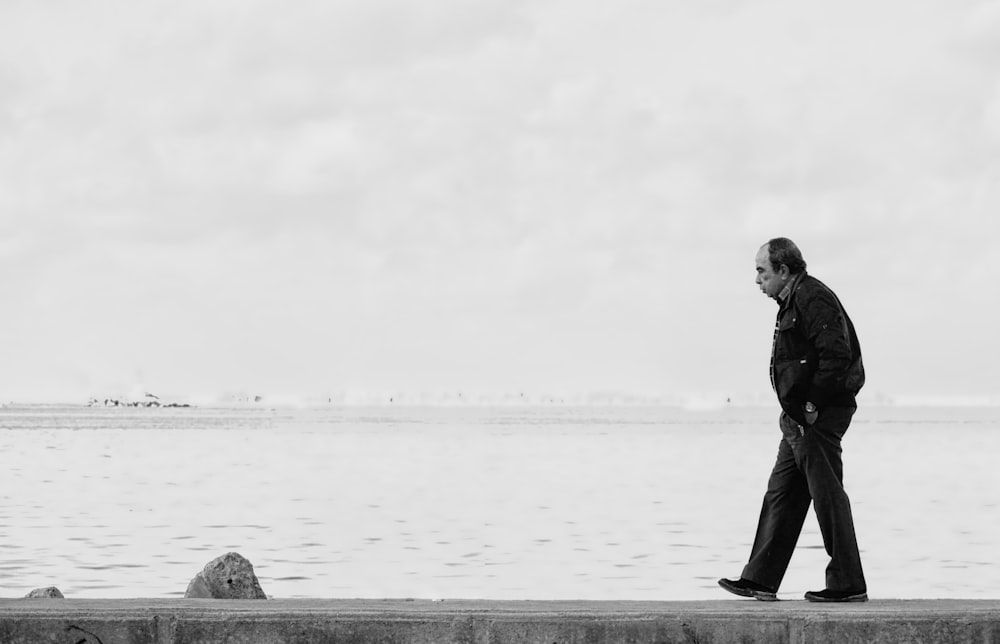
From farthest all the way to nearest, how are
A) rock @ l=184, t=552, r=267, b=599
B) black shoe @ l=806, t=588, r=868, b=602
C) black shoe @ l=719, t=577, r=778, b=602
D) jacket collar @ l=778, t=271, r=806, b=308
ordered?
1. rock @ l=184, t=552, r=267, b=599
2. black shoe @ l=719, t=577, r=778, b=602
3. jacket collar @ l=778, t=271, r=806, b=308
4. black shoe @ l=806, t=588, r=868, b=602

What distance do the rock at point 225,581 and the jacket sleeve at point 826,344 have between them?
445 cm

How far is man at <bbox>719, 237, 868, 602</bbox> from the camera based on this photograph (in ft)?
24.6

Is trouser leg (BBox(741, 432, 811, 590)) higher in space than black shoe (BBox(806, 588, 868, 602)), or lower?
higher

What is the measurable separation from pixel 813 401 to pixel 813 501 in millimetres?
549

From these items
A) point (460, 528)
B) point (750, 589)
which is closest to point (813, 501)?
point (750, 589)

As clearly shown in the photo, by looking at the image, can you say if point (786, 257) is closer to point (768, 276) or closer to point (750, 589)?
point (768, 276)

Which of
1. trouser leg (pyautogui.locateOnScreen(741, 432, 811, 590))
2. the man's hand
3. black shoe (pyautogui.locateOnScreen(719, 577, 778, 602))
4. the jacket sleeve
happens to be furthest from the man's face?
black shoe (pyautogui.locateOnScreen(719, 577, 778, 602))

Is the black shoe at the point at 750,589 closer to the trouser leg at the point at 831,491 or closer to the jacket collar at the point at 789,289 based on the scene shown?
the trouser leg at the point at 831,491

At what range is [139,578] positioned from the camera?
1756cm

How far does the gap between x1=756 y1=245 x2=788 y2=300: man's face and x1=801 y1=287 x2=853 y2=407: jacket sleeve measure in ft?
0.75

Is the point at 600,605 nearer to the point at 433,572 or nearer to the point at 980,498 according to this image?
the point at 433,572

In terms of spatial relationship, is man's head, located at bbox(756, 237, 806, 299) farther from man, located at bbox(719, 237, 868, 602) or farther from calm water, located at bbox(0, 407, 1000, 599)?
calm water, located at bbox(0, 407, 1000, 599)

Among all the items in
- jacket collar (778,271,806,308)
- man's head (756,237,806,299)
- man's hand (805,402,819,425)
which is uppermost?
man's head (756,237,806,299)

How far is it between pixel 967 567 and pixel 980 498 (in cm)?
1479
